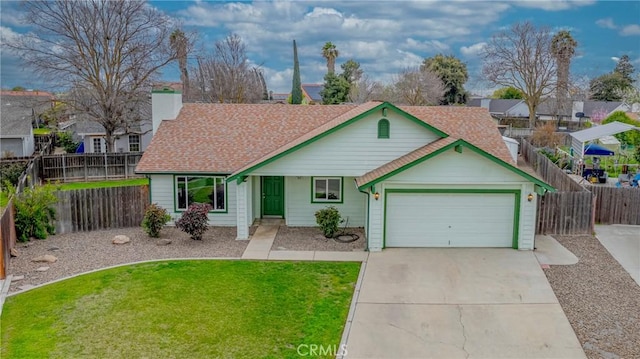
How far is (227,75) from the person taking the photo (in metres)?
47.7

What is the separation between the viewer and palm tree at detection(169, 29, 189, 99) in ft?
124

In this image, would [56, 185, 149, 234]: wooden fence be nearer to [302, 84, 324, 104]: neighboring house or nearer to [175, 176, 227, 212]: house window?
[175, 176, 227, 212]: house window

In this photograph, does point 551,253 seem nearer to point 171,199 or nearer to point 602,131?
point 171,199

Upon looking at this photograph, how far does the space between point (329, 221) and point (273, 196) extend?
3536 mm

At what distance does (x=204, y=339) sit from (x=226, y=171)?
30.5 feet

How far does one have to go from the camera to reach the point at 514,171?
51.6 feet

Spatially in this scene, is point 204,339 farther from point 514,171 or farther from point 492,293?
point 514,171

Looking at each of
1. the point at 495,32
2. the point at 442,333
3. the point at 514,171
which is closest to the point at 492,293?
the point at 442,333

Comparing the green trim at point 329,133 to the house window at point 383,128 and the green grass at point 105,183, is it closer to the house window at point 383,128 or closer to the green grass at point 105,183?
the house window at point 383,128

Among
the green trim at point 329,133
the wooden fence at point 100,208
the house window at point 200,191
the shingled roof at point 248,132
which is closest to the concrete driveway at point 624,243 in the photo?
the shingled roof at point 248,132

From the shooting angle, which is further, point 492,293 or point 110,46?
point 110,46

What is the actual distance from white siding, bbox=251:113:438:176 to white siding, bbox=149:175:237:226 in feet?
8.30

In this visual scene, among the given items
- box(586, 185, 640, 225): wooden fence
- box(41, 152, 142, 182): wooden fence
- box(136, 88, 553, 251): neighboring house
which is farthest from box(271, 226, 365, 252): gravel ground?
box(41, 152, 142, 182): wooden fence

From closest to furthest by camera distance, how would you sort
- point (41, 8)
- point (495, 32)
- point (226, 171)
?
point (226, 171) → point (41, 8) → point (495, 32)
